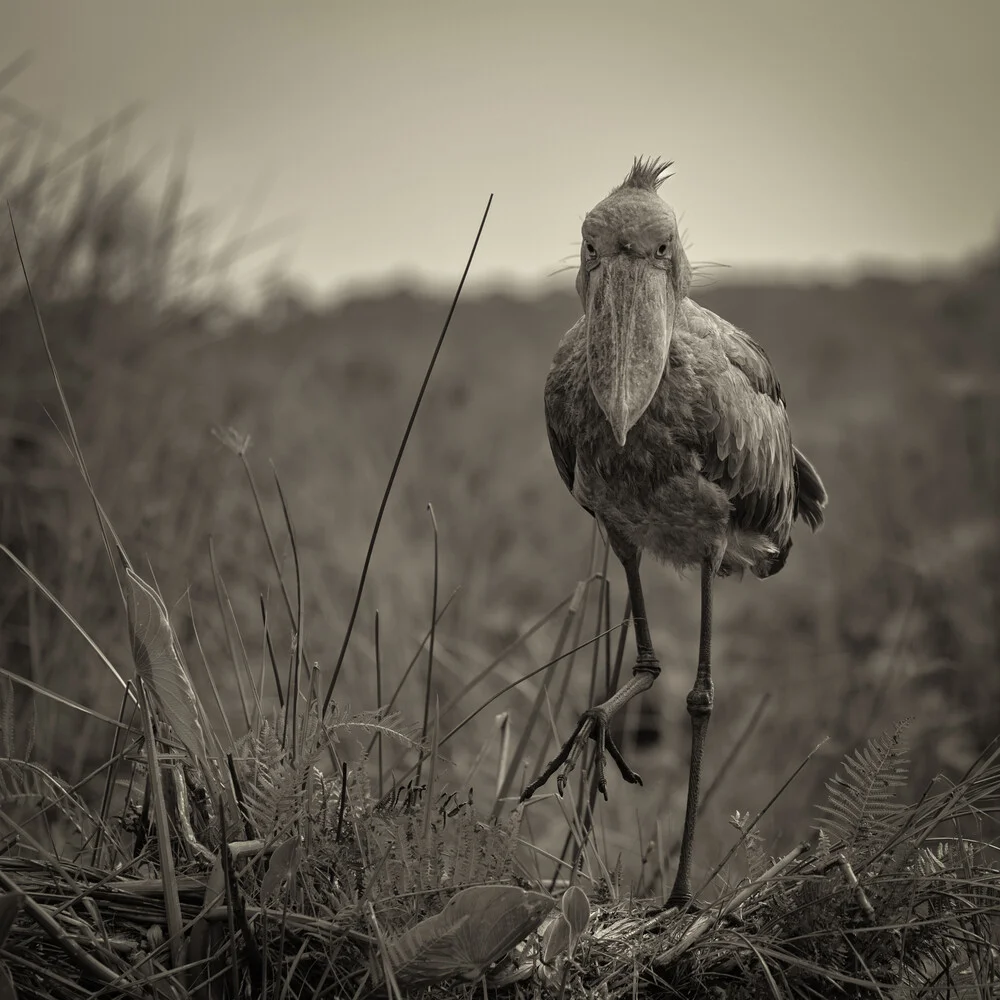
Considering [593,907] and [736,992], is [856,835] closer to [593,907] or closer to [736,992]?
[736,992]

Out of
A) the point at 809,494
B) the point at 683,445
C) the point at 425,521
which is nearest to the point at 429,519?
the point at 425,521

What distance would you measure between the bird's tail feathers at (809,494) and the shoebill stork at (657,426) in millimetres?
261

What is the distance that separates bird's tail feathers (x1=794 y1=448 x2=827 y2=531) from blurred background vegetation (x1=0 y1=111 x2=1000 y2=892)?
88 cm

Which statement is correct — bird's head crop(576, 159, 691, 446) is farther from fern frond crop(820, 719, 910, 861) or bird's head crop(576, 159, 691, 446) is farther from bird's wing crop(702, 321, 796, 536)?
fern frond crop(820, 719, 910, 861)

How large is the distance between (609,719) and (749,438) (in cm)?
61

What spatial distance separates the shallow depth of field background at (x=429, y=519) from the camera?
3.84m

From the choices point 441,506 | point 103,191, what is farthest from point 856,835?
point 441,506

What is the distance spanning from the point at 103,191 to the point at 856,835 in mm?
3857

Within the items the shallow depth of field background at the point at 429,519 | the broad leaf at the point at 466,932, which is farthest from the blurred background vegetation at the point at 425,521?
the broad leaf at the point at 466,932

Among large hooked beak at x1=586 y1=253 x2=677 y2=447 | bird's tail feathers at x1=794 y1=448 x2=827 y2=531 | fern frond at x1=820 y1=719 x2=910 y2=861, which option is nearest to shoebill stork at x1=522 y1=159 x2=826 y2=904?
large hooked beak at x1=586 y1=253 x2=677 y2=447

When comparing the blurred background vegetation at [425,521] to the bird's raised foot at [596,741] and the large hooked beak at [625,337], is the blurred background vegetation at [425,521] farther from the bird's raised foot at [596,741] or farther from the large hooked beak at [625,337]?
the large hooked beak at [625,337]

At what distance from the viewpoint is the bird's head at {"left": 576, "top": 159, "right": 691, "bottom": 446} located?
5.97 feet

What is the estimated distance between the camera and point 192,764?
5.49ft

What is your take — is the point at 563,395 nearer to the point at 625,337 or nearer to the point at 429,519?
the point at 625,337
